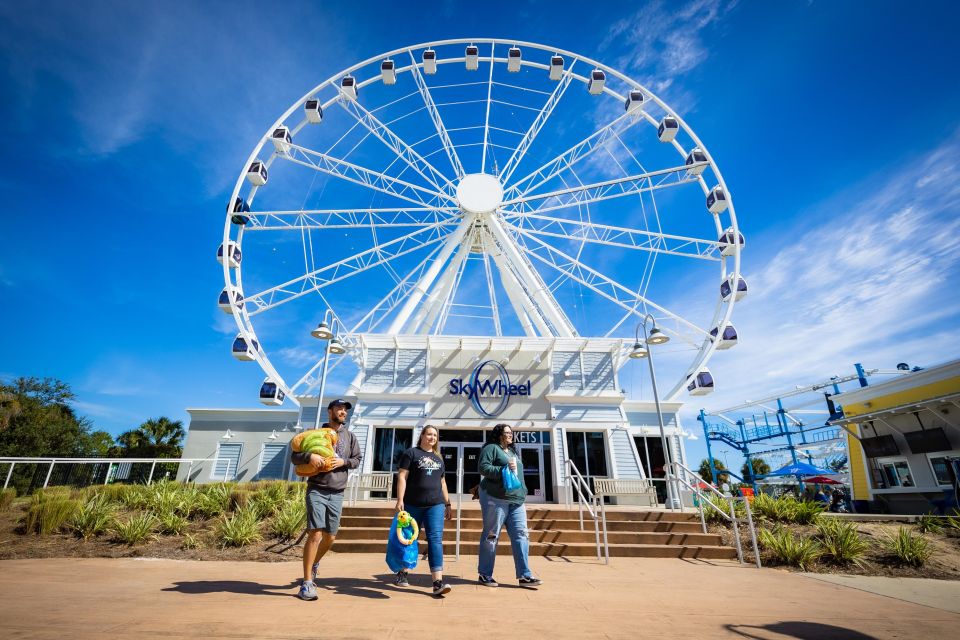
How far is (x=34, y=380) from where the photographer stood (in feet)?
124

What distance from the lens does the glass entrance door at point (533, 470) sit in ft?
52.0

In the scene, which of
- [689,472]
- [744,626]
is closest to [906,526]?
[689,472]

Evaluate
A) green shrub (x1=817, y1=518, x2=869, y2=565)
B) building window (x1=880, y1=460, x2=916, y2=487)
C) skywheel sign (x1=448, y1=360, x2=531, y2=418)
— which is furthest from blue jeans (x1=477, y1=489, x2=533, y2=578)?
building window (x1=880, y1=460, x2=916, y2=487)

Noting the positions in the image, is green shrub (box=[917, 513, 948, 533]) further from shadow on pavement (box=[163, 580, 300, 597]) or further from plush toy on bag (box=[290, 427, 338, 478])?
shadow on pavement (box=[163, 580, 300, 597])

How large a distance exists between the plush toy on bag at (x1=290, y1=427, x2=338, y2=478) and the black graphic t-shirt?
0.77m

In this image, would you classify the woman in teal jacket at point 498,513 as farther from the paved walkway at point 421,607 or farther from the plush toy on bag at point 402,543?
the plush toy on bag at point 402,543

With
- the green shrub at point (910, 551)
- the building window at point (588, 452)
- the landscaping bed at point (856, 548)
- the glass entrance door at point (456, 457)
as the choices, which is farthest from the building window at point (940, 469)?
the glass entrance door at point (456, 457)

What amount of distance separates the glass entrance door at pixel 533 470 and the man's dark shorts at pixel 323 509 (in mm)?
12504

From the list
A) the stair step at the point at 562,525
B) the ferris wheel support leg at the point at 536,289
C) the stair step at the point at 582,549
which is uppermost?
the ferris wheel support leg at the point at 536,289

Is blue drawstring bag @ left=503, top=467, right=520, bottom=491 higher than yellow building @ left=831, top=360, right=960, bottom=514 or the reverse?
the reverse

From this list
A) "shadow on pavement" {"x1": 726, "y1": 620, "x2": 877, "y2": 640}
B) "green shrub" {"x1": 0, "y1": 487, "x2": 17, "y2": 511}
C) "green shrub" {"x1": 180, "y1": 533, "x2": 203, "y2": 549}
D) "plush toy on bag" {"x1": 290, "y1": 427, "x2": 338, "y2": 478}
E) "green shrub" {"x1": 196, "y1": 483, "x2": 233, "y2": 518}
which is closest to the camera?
"shadow on pavement" {"x1": 726, "y1": 620, "x2": 877, "y2": 640}

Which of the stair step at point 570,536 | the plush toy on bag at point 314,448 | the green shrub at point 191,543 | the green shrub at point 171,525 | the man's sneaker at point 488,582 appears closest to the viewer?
the plush toy on bag at point 314,448

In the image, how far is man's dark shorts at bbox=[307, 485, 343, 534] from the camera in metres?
3.98

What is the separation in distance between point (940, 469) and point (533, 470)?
13734 millimetres
